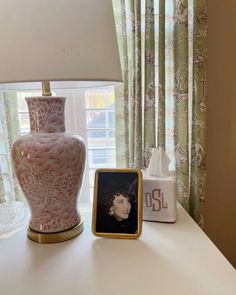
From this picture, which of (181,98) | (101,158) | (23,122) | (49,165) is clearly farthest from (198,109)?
(23,122)

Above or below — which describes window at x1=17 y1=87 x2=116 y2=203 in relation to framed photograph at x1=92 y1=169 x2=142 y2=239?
above

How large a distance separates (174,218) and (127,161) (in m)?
0.31

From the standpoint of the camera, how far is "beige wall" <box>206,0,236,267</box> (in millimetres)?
1095

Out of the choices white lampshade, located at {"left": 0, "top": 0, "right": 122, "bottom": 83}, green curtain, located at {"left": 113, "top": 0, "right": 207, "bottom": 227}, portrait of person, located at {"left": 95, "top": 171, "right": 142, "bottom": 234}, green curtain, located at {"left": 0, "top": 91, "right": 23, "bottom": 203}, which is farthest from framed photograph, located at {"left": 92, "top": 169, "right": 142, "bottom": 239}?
green curtain, located at {"left": 0, "top": 91, "right": 23, "bottom": 203}

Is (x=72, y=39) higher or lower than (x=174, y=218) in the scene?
higher

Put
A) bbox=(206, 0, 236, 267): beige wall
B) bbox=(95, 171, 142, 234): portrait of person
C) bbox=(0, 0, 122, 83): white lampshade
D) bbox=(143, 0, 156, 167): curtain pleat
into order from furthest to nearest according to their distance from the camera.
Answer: bbox=(206, 0, 236, 267): beige wall, bbox=(143, 0, 156, 167): curtain pleat, bbox=(95, 171, 142, 234): portrait of person, bbox=(0, 0, 122, 83): white lampshade

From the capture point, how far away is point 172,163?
108cm

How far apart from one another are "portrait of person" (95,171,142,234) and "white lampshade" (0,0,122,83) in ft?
1.15

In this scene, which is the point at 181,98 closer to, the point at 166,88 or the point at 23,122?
the point at 166,88

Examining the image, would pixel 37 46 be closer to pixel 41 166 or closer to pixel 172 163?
pixel 41 166

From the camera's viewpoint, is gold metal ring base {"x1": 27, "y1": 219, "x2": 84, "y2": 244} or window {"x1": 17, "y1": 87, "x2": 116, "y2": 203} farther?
window {"x1": 17, "y1": 87, "x2": 116, "y2": 203}

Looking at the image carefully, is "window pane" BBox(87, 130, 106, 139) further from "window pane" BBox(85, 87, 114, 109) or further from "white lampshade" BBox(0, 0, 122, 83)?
"white lampshade" BBox(0, 0, 122, 83)

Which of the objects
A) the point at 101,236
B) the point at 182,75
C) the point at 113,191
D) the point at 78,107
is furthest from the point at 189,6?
the point at 101,236

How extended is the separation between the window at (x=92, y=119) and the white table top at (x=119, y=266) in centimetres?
44
